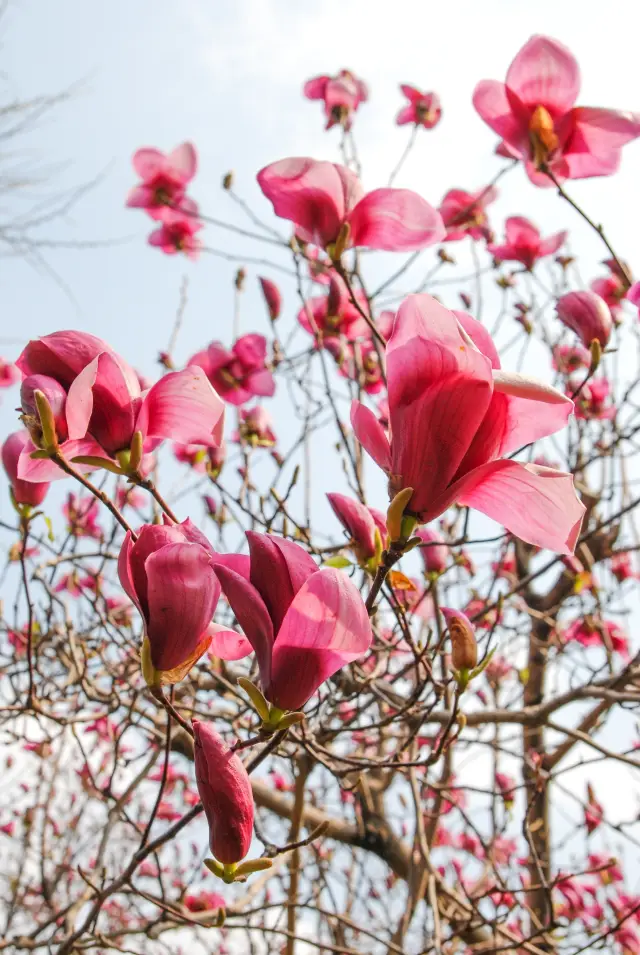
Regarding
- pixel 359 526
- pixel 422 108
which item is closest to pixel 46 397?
pixel 359 526

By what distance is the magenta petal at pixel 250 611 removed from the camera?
1.69 ft

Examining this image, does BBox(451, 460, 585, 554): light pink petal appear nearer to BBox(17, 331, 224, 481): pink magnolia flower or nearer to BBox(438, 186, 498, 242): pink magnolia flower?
BBox(17, 331, 224, 481): pink magnolia flower

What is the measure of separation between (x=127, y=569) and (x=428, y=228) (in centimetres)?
63

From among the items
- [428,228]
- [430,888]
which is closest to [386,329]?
[428,228]

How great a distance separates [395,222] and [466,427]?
1.74 ft

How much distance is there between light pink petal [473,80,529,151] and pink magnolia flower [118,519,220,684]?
98 centimetres

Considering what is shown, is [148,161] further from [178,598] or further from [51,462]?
[178,598]

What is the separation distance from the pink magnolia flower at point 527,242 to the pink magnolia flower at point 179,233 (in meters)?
0.81

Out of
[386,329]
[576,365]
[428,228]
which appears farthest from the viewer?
[576,365]

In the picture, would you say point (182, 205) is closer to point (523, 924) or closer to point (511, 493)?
point (511, 493)

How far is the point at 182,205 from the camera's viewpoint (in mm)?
1919

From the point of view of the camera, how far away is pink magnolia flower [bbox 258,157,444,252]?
0.97 meters

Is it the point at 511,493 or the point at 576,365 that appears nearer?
the point at 511,493

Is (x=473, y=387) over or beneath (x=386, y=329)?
beneath
